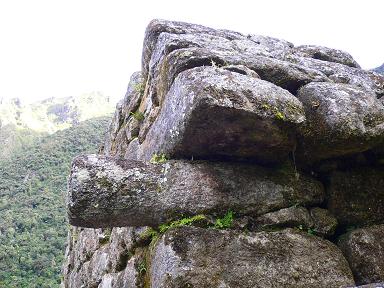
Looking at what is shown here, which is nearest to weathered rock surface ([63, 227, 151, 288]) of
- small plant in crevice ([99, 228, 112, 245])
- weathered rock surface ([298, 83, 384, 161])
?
small plant in crevice ([99, 228, 112, 245])

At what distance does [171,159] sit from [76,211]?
0.78m

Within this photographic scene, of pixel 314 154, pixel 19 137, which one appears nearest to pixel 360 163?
pixel 314 154

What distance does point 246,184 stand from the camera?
2963 millimetres

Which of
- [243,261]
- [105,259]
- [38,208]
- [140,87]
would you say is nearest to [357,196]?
[243,261]

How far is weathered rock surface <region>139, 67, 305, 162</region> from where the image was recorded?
2.60 meters

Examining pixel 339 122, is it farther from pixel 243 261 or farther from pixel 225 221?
pixel 243 261

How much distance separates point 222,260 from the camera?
2.59 m

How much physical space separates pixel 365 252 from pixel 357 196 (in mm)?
454

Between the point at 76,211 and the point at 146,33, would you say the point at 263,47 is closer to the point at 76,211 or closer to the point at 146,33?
the point at 146,33

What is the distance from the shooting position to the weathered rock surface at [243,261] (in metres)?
2.52

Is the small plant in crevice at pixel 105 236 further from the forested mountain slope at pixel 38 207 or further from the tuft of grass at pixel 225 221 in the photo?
the forested mountain slope at pixel 38 207

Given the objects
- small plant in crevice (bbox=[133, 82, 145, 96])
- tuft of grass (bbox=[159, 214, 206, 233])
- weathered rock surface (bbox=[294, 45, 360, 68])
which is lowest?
tuft of grass (bbox=[159, 214, 206, 233])

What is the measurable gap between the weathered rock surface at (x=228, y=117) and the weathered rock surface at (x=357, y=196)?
1.74 feet

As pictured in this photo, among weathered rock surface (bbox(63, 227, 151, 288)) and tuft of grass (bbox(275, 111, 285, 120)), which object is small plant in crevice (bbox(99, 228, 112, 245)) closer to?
weathered rock surface (bbox(63, 227, 151, 288))
